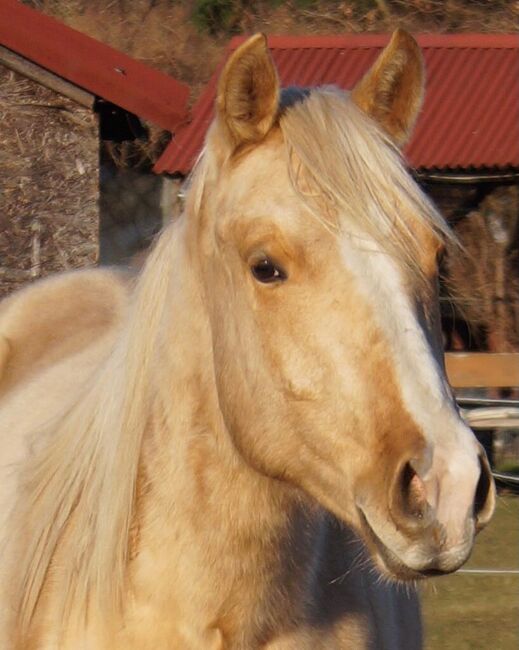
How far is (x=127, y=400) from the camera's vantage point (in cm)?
265

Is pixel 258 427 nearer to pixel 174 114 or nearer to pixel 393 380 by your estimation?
pixel 393 380

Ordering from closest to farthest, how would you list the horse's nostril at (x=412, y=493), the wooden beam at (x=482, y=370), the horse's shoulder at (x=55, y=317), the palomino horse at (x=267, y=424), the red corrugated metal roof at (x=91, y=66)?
the horse's nostril at (x=412, y=493), the palomino horse at (x=267, y=424), the horse's shoulder at (x=55, y=317), the wooden beam at (x=482, y=370), the red corrugated metal roof at (x=91, y=66)

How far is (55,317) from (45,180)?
6841 mm

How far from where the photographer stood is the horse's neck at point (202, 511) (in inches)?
98.9

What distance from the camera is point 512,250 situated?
381 inches

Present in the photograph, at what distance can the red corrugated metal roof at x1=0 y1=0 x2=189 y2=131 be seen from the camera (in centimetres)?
1054

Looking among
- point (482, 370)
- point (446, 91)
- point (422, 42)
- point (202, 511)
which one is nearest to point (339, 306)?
point (202, 511)

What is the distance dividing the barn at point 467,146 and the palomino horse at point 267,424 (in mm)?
6655

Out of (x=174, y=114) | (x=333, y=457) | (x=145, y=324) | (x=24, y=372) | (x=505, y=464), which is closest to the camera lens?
(x=333, y=457)

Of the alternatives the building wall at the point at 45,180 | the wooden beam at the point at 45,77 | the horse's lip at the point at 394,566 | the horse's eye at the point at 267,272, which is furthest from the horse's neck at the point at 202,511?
the wooden beam at the point at 45,77

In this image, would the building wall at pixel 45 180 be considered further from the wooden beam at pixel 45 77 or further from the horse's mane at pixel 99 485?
the horse's mane at pixel 99 485

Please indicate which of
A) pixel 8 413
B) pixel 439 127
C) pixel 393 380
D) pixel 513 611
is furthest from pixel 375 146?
pixel 439 127

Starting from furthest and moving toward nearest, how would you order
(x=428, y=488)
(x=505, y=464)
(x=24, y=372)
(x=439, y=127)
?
(x=439, y=127), (x=505, y=464), (x=24, y=372), (x=428, y=488)

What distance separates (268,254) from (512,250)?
24.9 feet
